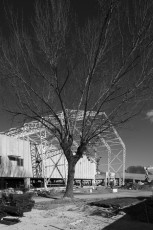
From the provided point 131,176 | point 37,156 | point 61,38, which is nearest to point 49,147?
point 37,156

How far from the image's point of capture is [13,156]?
37.2m

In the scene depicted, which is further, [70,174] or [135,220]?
[70,174]

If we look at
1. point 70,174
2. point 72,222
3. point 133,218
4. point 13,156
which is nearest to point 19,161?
point 13,156

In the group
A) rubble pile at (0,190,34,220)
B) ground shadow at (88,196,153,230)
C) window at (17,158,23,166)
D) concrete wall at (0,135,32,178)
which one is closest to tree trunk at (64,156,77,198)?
ground shadow at (88,196,153,230)

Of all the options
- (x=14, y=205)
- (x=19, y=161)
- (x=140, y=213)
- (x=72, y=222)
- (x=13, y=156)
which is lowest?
(x=140, y=213)

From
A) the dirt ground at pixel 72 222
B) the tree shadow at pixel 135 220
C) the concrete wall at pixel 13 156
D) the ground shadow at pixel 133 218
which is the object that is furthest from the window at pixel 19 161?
the tree shadow at pixel 135 220

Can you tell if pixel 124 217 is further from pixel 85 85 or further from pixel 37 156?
pixel 37 156

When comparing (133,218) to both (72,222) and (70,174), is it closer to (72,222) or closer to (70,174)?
(72,222)

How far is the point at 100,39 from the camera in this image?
19.3 metres

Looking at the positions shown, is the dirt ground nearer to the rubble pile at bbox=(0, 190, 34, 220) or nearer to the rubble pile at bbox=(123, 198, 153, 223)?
the rubble pile at bbox=(0, 190, 34, 220)

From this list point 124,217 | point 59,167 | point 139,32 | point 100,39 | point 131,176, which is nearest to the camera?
point 124,217

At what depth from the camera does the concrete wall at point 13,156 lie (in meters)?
35.7

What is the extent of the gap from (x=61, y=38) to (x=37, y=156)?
27.4 meters

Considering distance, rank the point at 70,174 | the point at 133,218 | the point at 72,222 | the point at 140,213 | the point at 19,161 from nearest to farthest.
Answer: the point at 72,222 → the point at 133,218 → the point at 140,213 → the point at 70,174 → the point at 19,161
